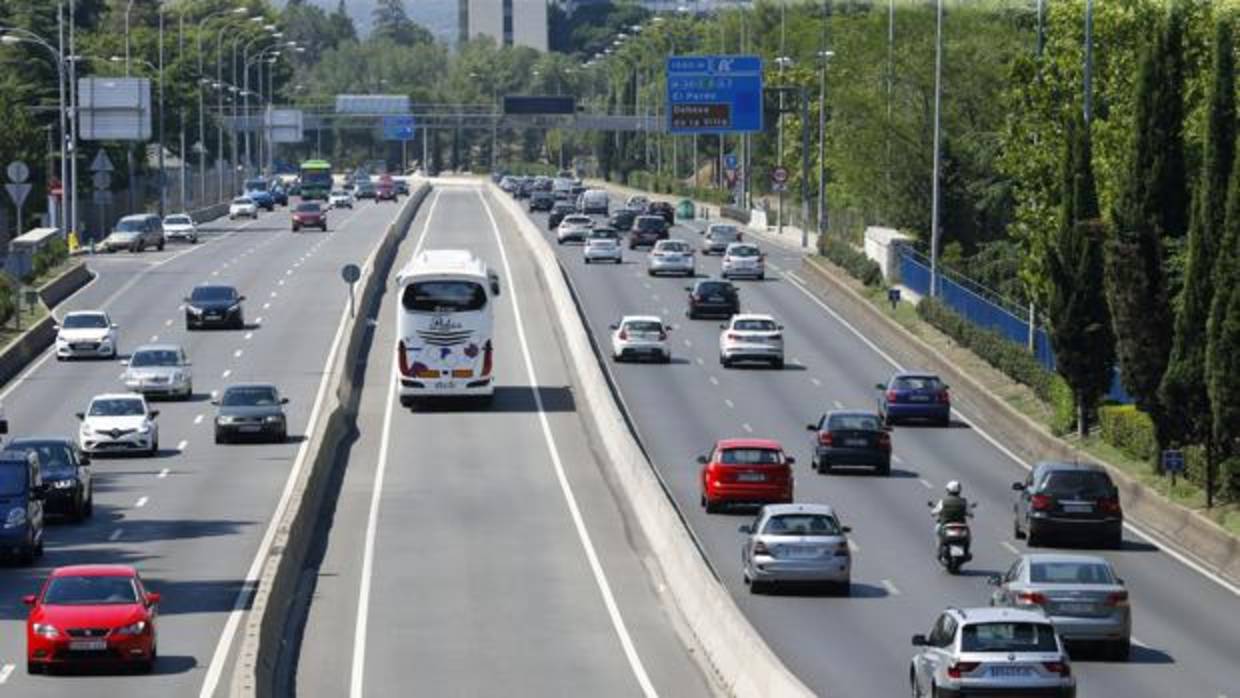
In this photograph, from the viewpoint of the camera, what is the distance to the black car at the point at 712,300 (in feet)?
298

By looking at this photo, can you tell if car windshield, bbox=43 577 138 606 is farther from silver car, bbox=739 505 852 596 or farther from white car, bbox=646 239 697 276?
white car, bbox=646 239 697 276

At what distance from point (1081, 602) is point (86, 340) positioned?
A: 48.3m

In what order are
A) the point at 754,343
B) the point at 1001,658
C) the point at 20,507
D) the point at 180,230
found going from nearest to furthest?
1. the point at 1001,658
2. the point at 20,507
3. the point at 754,343
4. the point at 180,230

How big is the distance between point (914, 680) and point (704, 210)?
12701cm

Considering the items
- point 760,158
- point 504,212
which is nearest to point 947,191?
point 504,212

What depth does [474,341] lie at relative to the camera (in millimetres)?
67375

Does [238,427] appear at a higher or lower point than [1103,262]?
lower

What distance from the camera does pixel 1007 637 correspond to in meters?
29.1

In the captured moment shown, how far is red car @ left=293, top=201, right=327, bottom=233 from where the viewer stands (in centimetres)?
13500

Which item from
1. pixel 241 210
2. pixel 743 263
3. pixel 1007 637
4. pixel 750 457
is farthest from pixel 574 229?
pixel 1007 637

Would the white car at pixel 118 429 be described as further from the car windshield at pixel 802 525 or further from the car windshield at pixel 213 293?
the car windshield at pixel 213 293

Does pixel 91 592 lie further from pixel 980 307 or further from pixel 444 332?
pixel 980 307

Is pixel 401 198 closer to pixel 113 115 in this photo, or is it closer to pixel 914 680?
pixel 113 115

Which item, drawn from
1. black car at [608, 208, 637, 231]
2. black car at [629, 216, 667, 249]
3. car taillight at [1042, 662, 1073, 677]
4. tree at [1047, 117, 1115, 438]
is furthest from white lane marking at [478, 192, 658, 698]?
black car at [608, 208, 637, 231]
